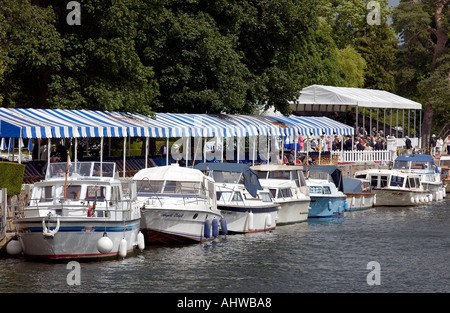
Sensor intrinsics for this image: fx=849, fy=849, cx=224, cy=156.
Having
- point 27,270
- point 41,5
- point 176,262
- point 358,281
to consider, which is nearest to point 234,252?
point 176,262

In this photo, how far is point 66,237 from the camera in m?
26.1

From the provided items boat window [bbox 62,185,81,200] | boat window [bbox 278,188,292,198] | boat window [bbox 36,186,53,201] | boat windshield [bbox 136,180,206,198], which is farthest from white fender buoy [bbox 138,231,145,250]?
boat window [bbox 278,188,292,198]

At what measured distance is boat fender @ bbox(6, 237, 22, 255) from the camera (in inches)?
1072

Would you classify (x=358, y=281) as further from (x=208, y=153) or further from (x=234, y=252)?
(x=208, y=153)

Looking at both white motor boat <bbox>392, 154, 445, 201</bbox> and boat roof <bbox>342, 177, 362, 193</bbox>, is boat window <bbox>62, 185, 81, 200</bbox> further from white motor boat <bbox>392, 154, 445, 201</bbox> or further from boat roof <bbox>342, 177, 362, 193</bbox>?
white motor boat <bbox>392, 154, 445, 201</bbox>

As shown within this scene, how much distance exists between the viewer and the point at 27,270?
25.3 m

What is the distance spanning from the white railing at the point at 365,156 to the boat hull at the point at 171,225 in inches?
1160

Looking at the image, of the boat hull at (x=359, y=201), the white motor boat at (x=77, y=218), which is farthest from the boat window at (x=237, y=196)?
the boat hull at (x=359, y=201)

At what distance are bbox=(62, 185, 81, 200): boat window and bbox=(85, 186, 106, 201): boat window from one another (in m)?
0.29

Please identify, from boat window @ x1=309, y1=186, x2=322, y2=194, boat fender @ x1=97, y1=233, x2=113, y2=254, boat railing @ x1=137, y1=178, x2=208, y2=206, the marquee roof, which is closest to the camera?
boat fender @ x1=97, y1=233, x2=113, y2=254

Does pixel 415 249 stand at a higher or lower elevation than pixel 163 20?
lower
